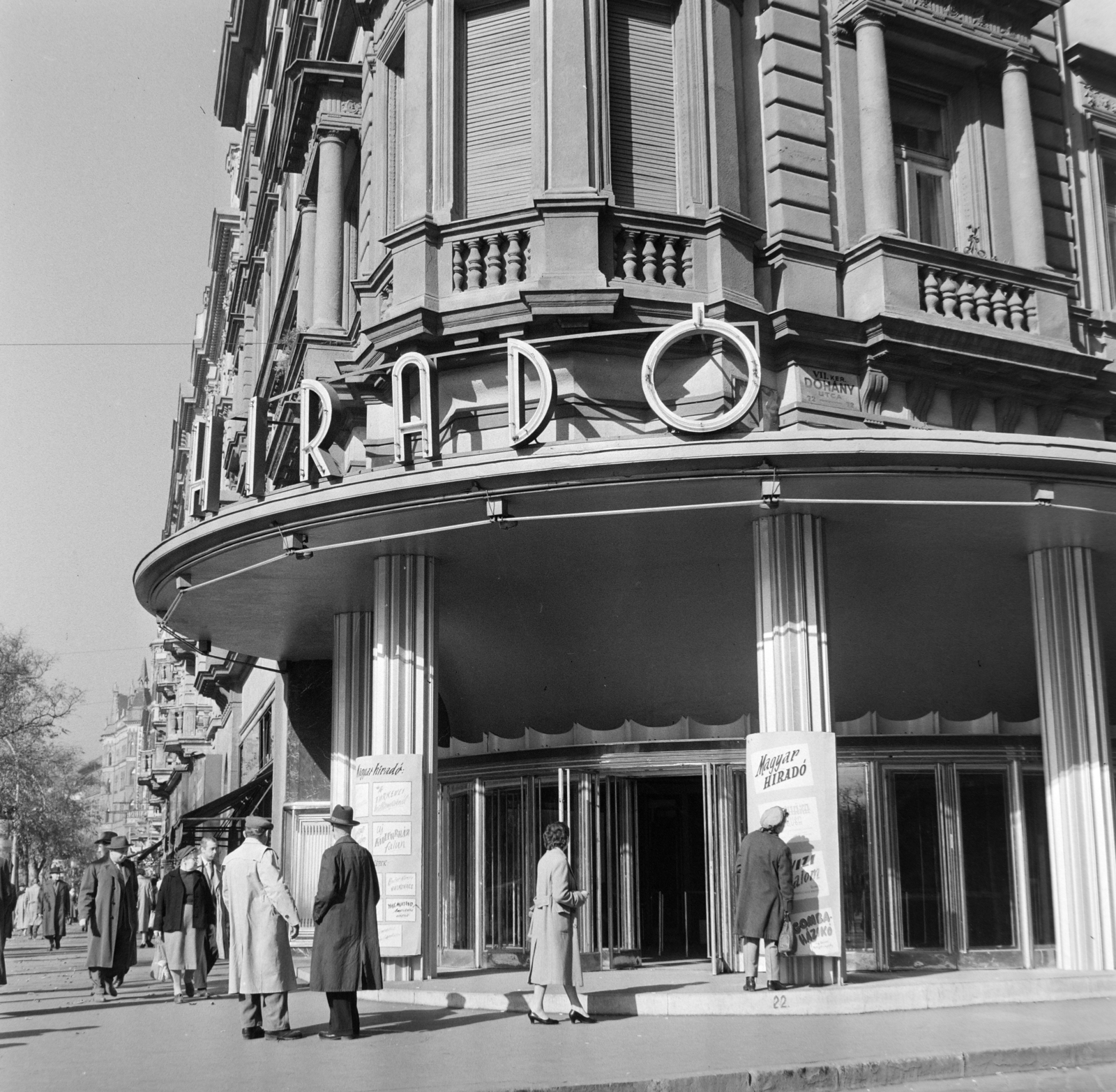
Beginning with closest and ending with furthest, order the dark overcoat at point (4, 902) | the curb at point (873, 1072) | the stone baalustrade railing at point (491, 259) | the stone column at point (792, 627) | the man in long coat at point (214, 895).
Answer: the curb at point (873, 1072)
the stone column at point (792, 627)
the dark overcoat at point (4, 902)
the stone baalustrade railing at point (491, 259)
the man in long coat at point (214, 895)

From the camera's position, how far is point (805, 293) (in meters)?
17.2

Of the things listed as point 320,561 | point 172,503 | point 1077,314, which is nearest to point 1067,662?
point 1077,314

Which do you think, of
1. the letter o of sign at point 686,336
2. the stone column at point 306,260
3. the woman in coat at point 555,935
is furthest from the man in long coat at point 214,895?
the stone column at point 306,260

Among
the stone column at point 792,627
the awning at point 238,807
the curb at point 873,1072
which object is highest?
the stone column at point 792,627

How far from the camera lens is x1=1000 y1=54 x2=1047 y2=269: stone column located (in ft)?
62.2

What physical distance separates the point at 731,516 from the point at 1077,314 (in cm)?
692

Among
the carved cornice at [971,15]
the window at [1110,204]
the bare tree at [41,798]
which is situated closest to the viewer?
the carved cornice at [971,15]

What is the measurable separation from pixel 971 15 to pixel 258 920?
48.4ft

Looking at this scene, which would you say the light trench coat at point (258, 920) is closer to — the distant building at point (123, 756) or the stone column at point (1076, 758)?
the stone column at point (1076, 758)

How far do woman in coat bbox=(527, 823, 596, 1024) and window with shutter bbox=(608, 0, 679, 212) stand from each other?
7.84m

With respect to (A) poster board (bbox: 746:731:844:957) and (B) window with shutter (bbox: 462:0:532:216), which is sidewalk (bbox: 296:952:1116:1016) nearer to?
(A) poster board (bbox: 746:731:844:957)

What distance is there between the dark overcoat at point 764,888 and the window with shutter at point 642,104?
7.37m

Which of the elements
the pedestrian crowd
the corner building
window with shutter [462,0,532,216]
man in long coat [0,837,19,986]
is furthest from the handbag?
window with shutter [462,0,532,216]

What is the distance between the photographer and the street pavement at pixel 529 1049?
9805 millimetres
